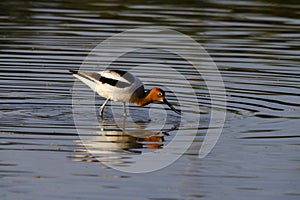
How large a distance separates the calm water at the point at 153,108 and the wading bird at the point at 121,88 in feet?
1.05

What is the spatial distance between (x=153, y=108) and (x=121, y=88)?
3.50ft

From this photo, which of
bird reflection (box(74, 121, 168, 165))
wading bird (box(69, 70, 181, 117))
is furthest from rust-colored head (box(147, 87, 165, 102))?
bird reflection (box(74, 121, 168, 165))

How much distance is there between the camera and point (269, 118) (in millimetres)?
15328

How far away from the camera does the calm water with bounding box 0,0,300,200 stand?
11289 millimetres

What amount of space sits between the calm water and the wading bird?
→ 0.32 metres

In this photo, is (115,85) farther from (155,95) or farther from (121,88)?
(155,95)

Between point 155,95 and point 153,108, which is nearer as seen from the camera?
point 155,95

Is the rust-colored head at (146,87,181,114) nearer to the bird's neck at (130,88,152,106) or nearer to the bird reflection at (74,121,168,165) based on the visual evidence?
the bird's neck at (130,88,152,106)

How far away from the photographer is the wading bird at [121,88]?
1588 centimetres

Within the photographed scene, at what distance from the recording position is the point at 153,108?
1673 cm

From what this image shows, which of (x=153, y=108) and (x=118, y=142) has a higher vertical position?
(x=153, y=108)

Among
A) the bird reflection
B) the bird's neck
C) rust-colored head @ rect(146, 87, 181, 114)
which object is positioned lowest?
the bird reflection

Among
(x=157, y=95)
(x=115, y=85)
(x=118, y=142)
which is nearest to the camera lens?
(x=118, y=142)

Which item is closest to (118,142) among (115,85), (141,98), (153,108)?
(115,85)
